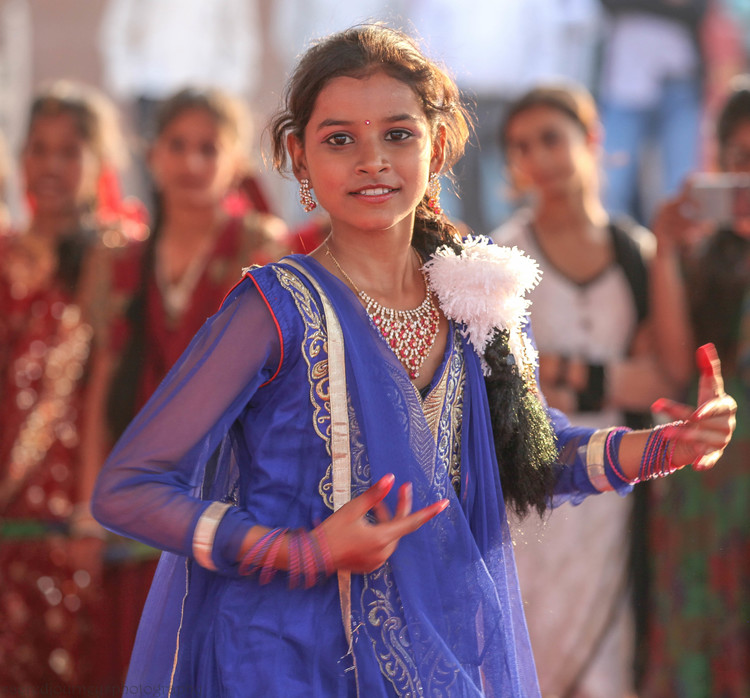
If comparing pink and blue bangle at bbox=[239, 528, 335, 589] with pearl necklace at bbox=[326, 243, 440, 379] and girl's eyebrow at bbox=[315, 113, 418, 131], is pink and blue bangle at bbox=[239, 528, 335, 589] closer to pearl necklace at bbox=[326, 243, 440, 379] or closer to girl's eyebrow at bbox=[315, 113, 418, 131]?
pearl necklace at bbox=[326, 243, 440, 379]

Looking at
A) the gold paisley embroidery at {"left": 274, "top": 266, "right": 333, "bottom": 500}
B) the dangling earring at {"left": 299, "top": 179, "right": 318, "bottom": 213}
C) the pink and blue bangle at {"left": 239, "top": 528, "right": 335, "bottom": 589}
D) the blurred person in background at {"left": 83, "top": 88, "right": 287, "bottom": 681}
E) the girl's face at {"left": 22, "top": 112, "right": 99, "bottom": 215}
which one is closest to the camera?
the pink and blue bangle at {"left": 239, "top": 528, "right": 335, "bottom": 589}

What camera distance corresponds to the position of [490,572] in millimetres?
1729

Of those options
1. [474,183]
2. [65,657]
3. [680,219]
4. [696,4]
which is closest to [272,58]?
[474,183]

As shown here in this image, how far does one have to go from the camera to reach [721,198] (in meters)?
3.51

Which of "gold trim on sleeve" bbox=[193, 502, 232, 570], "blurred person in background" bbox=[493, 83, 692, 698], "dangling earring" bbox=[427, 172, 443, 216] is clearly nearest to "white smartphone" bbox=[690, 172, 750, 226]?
"blurred person in background" bbox=[493, 83, 692, 698]

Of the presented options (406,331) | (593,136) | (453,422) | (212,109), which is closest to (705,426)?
(453,422)

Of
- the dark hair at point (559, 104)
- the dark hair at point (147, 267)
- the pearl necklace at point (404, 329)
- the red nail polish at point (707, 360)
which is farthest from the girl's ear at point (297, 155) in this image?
the dark hair at point (559, 104)

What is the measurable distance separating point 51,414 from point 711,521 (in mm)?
2309

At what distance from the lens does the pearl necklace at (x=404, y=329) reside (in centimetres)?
173

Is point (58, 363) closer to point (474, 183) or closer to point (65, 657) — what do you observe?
point (65, 657)

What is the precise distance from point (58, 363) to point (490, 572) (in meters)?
2.51

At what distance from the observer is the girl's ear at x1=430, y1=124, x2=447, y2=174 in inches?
72.3

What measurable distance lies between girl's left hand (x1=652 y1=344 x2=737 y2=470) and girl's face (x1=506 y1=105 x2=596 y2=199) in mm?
2134

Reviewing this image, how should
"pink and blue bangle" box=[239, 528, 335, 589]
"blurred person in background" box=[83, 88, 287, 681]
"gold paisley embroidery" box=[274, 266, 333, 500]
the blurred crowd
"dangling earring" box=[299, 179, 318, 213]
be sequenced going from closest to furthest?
"pink and blue bangle" box=[239, 528, 335, 589] < "gold paisley embroidery" box=[274, 266, 333, 500] < "dangling earring" box=[299, 179, 318, 213] < the blurred crowd < "blurred person in background" box=[83, 88, 287, 681]
